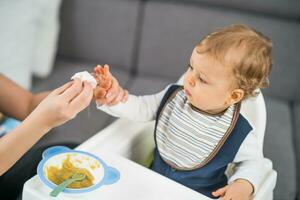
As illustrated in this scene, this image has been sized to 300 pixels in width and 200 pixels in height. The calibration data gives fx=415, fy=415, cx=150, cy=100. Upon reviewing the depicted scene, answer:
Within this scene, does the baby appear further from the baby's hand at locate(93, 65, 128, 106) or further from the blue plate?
the blue plate

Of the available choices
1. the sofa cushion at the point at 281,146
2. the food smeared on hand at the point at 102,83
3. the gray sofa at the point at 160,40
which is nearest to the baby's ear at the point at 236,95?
the food smeared on hand at the point at 102,83

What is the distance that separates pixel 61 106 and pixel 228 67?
35 cm

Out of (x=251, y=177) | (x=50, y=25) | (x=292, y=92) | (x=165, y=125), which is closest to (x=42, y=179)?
(x=165, y=125)

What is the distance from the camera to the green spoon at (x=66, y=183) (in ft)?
2.61

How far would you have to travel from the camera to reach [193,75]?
2.96 ft

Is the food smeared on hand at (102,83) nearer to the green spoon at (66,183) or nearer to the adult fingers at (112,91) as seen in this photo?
the adult fingers at (112,91)

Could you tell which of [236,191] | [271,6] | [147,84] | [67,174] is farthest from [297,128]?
[67,174]

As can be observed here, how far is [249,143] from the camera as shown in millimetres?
964

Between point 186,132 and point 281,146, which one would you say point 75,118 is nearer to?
point 186,132

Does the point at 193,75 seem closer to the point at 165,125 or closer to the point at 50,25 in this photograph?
the point at 165,125

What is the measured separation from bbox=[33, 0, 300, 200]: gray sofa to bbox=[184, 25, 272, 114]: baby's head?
0.60m

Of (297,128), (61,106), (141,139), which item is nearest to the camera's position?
(61,106)

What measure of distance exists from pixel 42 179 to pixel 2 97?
0.41m

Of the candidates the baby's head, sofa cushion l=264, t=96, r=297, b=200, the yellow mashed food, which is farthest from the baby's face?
sofa cushion l=264, t=96, r=297, b=200
